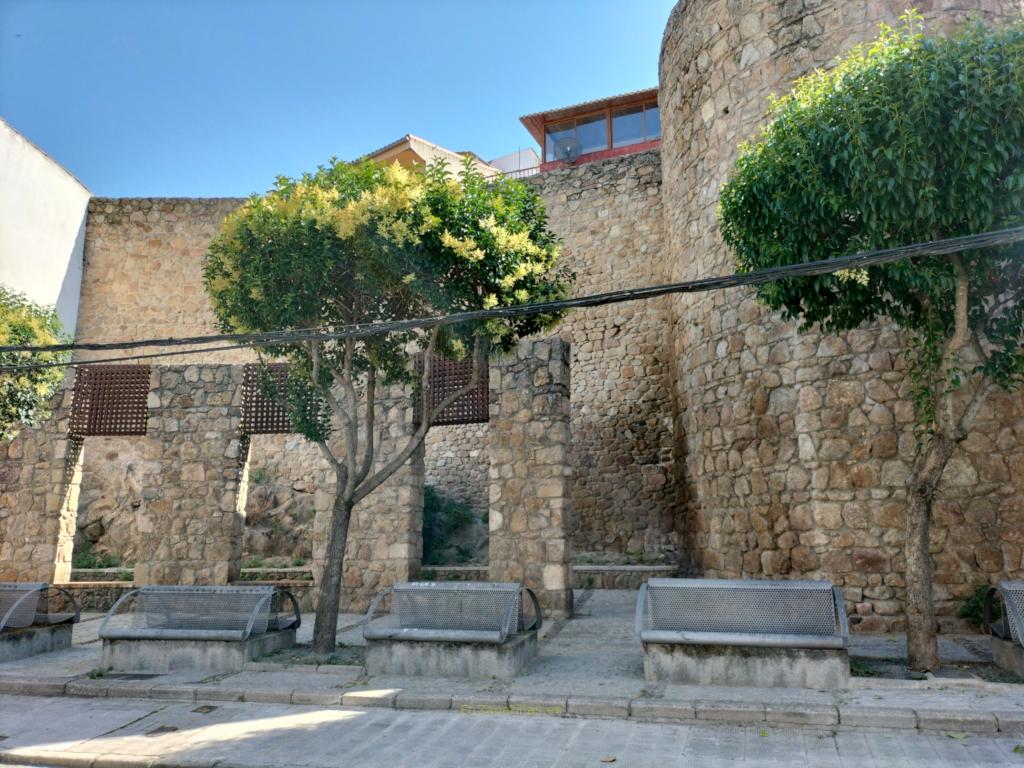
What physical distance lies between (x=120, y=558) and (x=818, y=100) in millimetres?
14127

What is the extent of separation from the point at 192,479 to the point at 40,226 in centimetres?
1038

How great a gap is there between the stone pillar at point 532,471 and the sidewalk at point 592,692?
1.45 meters

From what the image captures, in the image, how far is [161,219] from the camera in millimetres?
19625

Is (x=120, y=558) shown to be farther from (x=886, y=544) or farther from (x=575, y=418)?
(x=886, y=544)

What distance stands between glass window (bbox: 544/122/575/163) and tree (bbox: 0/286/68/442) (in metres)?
17.0

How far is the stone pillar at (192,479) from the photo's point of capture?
10648mm

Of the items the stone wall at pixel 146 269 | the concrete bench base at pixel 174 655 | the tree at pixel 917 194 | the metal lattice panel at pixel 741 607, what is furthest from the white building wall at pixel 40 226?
the tree at pixel 917 194

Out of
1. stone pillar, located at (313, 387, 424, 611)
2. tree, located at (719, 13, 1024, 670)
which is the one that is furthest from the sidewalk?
stone pillar, located at (313, 387, 424, 611)

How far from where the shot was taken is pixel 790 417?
338 inches

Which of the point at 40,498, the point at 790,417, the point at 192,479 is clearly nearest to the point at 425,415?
the point at 790,417

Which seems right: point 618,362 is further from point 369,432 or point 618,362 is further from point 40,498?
point 40,498

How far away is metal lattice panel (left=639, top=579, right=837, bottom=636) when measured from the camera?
576 cm

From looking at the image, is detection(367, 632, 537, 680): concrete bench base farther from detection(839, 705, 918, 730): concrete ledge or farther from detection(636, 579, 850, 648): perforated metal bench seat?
detection(839, 705, 918, 730): concrete ledge

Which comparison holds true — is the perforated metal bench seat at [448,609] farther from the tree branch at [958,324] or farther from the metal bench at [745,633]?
the tree branch at [958,324]
